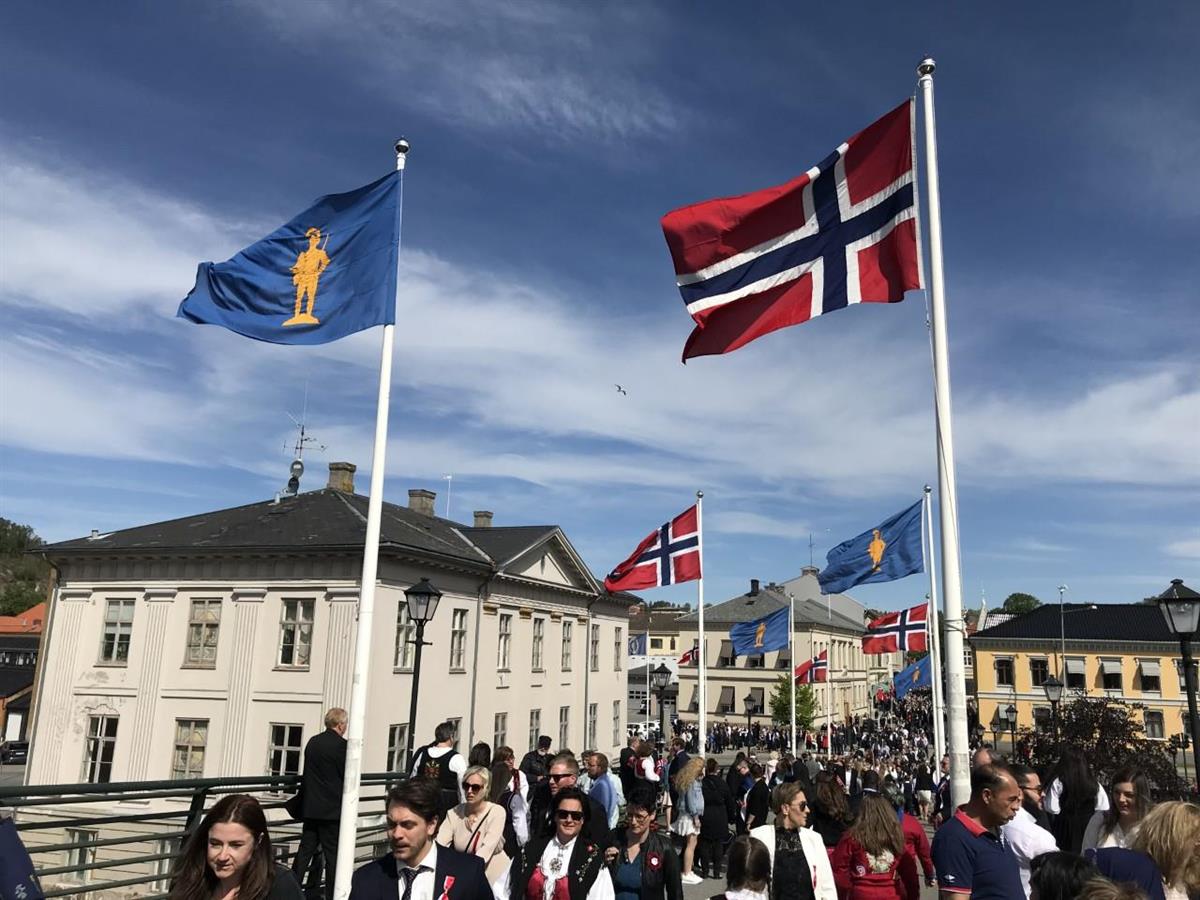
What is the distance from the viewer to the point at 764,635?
2672 cm

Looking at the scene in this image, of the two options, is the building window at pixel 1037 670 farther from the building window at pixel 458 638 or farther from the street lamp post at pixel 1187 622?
the street lamp post at pixel 1187 622

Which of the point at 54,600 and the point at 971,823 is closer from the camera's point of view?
the point at 971,823

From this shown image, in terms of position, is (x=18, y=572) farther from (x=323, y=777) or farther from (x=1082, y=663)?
(x=323, y=777)

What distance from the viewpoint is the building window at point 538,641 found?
3778 cm

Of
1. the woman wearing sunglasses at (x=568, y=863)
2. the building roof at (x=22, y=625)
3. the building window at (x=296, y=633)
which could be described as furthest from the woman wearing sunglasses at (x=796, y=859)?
the building roof at (x=22, y=625)

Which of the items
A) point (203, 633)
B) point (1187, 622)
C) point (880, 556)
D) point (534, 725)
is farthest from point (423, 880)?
point (534, 725)

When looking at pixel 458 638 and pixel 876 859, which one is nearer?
pixel 876 859

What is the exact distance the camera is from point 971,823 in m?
5.12

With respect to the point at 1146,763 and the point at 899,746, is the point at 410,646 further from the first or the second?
the point at 899,746

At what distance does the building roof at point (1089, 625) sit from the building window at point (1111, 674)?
153 cm

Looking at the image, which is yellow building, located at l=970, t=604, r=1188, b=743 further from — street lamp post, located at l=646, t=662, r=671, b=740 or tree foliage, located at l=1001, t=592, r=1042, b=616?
tree foliage, located at l=1001, t=592, r=1042, b=616

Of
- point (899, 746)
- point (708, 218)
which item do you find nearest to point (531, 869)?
point (708, 218)

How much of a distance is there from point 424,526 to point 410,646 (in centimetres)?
711

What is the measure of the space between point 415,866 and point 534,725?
34.6 m
